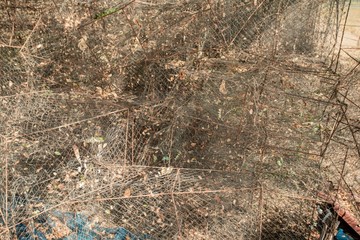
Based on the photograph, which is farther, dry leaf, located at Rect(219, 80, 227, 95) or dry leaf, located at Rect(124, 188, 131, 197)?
dry leaf, located at Rect(219, 80, 227, 95)

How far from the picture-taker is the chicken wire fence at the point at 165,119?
6.30 feet

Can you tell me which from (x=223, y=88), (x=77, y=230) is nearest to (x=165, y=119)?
(x=223, y=88)

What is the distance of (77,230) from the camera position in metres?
1.83

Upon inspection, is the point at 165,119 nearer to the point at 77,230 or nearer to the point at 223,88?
the point at 223,88

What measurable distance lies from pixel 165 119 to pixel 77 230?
92 cm

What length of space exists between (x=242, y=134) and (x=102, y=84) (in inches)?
48.9

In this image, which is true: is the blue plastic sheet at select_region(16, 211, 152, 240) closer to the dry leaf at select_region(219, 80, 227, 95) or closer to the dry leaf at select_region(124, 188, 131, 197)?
the dry leaf at select_region(124, 188, 131, 197)

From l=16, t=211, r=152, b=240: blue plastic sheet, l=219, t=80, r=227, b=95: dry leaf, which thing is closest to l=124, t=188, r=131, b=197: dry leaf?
l=16, t=211, r=152, b=240: blue plastic sheet

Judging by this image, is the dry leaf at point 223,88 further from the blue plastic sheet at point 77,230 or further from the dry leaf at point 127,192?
the blue plastic sheet at point 77,230

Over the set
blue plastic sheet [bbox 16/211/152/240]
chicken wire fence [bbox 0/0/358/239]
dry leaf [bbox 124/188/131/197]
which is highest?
chicken wire fence [bbox 0/0/358/239]

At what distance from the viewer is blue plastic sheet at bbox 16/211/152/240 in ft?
5.93

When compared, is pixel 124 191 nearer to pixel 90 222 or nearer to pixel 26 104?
pixel 90 222

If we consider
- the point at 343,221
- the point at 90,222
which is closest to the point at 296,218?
the point at 343,221

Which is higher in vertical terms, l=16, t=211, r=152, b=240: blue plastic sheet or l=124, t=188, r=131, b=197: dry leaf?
l=124, t=188, r=131, b=197: dry leaf
